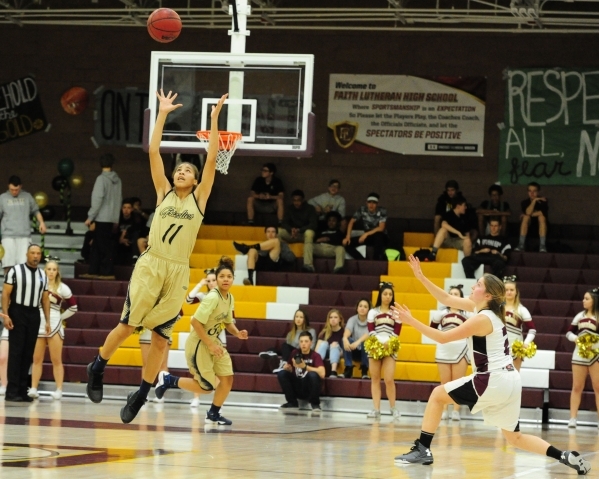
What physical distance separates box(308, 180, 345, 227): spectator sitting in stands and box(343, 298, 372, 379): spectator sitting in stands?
3.83 m

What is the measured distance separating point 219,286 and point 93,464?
3.40m

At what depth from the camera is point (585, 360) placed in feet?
43.2

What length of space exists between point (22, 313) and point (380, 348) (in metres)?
4.47

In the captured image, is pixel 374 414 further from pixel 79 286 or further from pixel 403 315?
pixel 403 315

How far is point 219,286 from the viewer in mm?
10398

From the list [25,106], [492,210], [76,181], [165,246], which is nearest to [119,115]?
[76,181]

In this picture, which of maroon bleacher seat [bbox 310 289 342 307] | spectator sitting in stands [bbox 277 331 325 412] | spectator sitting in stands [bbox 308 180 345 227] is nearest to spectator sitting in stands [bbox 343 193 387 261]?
spectator sitting in stands [bbox 308 180 345 227]

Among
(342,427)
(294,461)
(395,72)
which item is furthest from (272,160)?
(294,461)

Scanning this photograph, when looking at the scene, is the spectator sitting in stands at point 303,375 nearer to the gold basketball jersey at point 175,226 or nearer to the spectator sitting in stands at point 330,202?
the spectator sitting in stands at point 330,202

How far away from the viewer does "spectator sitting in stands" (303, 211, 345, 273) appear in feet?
55.4

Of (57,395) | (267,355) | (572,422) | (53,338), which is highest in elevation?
(53,338)

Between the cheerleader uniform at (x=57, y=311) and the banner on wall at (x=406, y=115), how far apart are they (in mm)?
6547

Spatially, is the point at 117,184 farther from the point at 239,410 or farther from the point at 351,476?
the point at 351,476

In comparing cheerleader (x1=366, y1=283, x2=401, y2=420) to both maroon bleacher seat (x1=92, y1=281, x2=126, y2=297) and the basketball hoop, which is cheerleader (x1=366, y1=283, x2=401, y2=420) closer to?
the basketball hoop
